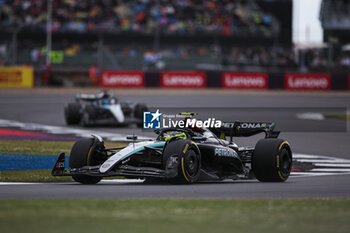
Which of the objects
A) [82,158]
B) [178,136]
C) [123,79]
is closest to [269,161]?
[178,136]

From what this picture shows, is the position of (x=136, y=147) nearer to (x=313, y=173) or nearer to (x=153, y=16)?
(x=313, y=173)

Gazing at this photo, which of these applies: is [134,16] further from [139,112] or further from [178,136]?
[178,136]

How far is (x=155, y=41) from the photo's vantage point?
46500mm

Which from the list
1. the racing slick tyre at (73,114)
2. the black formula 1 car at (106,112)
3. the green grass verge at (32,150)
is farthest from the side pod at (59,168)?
the racing slick tyre at (73,114)

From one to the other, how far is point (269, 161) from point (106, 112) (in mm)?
12344

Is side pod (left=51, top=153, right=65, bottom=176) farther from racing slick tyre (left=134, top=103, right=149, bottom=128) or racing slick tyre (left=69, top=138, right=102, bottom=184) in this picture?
racing slick tyre (left=134, top=103, right=149, bottom=128)

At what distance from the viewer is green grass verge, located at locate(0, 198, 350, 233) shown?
6438mm

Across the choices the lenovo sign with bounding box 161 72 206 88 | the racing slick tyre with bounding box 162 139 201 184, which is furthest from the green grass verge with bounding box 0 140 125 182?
the lenovo sign with bounding box 161 72 206 88

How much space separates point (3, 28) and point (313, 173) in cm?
3636

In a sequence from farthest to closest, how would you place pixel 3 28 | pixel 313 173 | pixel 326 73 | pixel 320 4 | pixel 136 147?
1. pixel 320 4
2. pixel 3 28
3. pixel 326 73
4. pixel 313 173
5. pixel 136 147

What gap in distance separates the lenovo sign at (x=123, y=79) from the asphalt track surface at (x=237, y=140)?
2.79 metres

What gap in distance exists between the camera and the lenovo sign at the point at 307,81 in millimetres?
43188

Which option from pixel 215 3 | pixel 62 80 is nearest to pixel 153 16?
pixel 215 3

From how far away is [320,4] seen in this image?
178 feet
